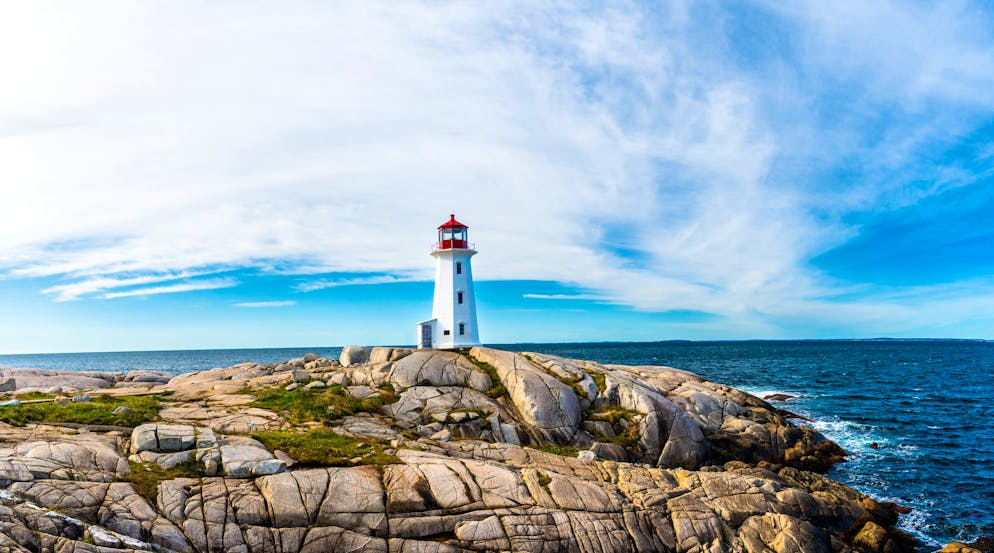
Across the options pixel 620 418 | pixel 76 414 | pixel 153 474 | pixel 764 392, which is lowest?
pixel 764 392

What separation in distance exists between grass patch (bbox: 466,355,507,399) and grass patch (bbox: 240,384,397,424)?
5.42m

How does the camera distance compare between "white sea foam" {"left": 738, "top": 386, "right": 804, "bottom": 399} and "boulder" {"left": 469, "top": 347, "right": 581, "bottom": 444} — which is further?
"white sea foam" {"left": 738, "top": 386, "right": 804, "bottom": 399}

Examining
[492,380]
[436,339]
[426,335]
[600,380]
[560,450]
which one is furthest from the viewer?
[426,335]

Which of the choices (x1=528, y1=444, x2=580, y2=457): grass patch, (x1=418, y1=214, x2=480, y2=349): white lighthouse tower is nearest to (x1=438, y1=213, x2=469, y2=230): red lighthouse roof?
(x1=418, y1=214, x2=480, y2=349): white lighthouse tower

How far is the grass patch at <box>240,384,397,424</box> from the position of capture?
26.5 m

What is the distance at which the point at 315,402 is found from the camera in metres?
28.3

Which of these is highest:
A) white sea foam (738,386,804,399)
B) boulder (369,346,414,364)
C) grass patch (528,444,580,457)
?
boulder (369,346,414,364)

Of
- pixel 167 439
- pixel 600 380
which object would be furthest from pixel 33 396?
pixel 600 380

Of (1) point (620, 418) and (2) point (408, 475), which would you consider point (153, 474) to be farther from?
(1) point (620, 418)

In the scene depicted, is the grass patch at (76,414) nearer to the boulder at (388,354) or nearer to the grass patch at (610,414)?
the boulder at (388,354)

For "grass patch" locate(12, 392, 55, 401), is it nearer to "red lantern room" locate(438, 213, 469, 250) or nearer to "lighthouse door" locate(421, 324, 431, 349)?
"lighthouse door" locate(421, 324, 431, 349)

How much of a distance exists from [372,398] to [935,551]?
2582cm

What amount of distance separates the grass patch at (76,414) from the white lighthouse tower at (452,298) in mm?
20126

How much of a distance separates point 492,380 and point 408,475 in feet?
47.5
